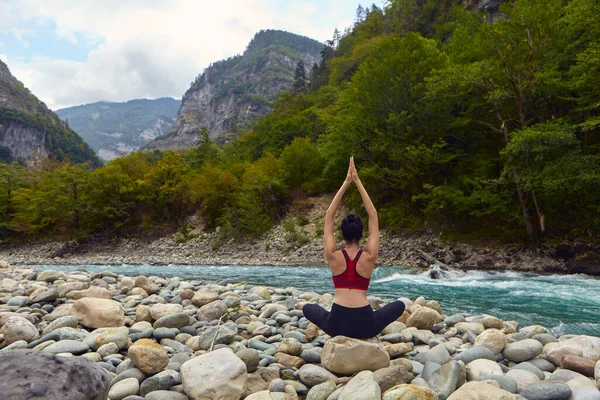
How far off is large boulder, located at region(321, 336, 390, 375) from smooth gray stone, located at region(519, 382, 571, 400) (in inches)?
48.2

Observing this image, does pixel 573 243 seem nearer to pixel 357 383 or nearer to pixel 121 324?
pixel 357 383

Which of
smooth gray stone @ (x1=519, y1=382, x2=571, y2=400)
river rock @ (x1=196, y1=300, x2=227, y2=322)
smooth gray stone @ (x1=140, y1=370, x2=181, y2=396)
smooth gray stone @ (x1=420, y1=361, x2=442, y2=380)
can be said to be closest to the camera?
smooth gray stone @ (x1=519, y1=382, x2=571, y2=400)

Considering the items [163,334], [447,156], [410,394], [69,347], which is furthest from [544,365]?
[447,156]

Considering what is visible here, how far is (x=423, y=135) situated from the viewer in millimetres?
21422

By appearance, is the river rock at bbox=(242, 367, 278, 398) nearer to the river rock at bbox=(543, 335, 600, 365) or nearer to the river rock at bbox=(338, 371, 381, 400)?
the river rock at bbox=(338, 371, 381, 400)

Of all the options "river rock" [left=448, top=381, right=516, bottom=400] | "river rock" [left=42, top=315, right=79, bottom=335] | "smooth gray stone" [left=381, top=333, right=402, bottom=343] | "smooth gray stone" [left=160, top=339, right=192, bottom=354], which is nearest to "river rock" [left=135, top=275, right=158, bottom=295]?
"river rock" [left=42, top=315, right=79, bottom=335]

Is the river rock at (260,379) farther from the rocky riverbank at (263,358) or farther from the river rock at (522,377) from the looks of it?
the river rock at (522,377)

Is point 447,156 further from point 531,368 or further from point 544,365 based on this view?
point 531,368

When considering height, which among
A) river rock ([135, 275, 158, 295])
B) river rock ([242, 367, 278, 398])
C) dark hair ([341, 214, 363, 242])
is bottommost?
river rock ([135, 275, 158, 295])

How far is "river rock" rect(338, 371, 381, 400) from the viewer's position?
8.91 feet

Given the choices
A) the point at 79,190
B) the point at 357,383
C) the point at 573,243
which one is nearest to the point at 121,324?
the point at 357,383

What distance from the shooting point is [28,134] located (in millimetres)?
111750

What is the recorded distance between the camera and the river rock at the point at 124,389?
9.77 feet

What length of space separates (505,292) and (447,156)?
39.8 feet
